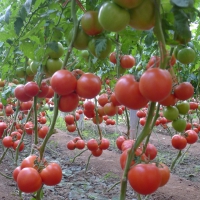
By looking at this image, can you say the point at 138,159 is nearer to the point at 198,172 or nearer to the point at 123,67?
the point at 123,67

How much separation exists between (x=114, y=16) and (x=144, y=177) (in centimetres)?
42

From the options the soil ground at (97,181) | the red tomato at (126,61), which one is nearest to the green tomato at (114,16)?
the red tomato at (126,61)

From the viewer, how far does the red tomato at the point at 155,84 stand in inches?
23.3

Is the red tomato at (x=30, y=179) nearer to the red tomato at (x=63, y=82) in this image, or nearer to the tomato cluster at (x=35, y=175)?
the tomato cluster at (x=35, y=175)

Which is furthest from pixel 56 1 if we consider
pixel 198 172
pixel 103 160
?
pixel 198 172

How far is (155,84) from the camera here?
1.93 feet

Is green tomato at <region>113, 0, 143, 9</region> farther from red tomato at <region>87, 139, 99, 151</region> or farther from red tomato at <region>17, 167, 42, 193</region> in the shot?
red tomato at <region>87, 139, 99, 151</region>

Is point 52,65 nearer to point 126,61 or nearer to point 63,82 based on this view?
point 63,82

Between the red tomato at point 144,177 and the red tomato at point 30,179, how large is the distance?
32cm

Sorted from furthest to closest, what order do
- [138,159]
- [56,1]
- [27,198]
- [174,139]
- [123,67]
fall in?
[27,198] → [174,139] → [123,67] → [56,1] → [138,159]

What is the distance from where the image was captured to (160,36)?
0.63 meters

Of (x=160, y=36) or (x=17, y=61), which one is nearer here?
(x=160, y=36)

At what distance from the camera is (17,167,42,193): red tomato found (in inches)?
32.6

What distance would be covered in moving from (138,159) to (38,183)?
33cm
